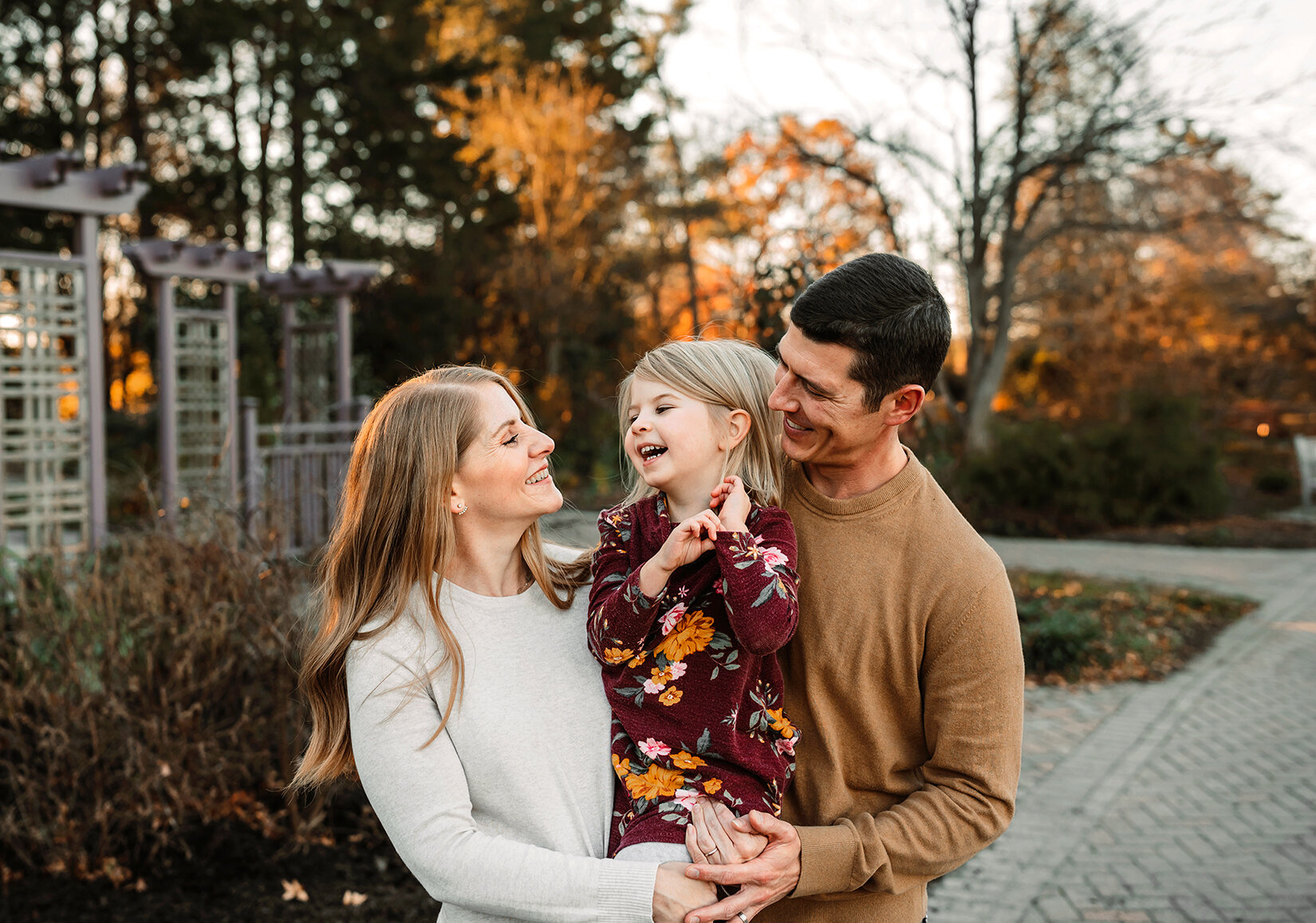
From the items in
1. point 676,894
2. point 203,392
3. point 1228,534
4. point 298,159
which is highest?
point 298,159

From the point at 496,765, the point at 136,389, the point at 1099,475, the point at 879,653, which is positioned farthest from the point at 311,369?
the point at 879,653

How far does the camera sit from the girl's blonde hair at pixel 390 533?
1.75 metres

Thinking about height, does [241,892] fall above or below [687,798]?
below

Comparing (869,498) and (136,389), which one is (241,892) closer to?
(869,498)

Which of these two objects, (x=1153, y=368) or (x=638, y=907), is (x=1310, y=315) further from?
(x=638, y=907)

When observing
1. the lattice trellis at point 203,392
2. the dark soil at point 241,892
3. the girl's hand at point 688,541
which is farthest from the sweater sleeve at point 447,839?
the lattice trellis at point 203,392

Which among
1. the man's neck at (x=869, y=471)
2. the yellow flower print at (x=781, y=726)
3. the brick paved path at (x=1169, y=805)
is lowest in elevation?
the brick paved path at (x=1169, y=805)

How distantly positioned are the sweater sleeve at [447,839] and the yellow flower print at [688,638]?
345mm

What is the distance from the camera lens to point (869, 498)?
175 centimetres

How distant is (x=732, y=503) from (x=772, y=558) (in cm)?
12

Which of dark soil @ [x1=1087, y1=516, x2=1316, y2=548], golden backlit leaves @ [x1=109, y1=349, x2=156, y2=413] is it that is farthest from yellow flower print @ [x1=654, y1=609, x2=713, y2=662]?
golden backlit leaves @ [x1=109, y1=349, x2=156, y2=413]

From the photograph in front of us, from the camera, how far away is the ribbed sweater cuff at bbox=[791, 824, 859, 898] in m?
1.60

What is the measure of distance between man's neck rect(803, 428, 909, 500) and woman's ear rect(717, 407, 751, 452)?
0.17 meters

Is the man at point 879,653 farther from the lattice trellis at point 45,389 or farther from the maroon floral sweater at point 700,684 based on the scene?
the lattice trellis at point 45,389
